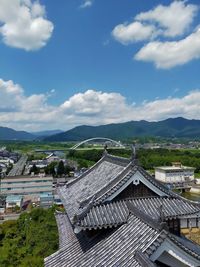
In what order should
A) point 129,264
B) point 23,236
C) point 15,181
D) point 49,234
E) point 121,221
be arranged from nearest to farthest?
point 129,264 → point 121,221 → point 49,234 → point 23,236 → point 15,181

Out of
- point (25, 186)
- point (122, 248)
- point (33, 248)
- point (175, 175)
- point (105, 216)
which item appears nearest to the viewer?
point (122, 248)

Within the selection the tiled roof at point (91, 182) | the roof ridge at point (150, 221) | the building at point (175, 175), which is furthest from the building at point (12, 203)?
the roof ridge at point (150, 221)

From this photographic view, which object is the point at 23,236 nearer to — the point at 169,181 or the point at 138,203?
the point at 138,203

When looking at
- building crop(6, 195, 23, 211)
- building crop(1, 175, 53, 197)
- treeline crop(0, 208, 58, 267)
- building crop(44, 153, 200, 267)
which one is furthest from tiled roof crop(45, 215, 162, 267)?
building crop(1, 175, 53, 197)

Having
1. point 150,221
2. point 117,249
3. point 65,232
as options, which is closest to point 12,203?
point 65,232

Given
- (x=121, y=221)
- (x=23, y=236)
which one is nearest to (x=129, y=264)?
(x=121, y=221)

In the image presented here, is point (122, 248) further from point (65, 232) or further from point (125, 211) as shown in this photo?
point (65, 232)
